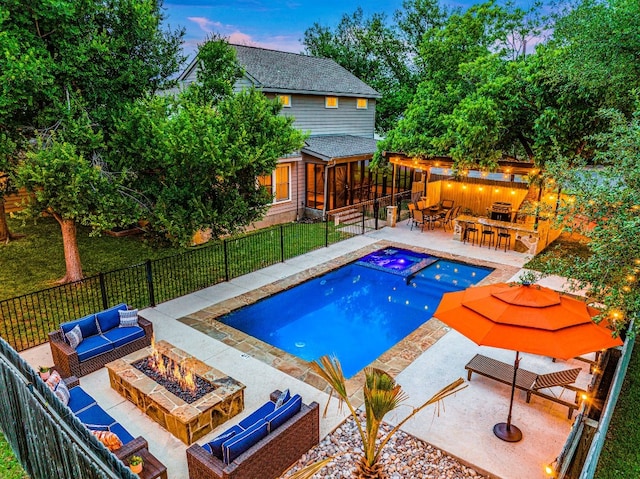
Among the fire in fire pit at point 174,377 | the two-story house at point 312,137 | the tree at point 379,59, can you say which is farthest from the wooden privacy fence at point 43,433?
the tree at point 379,59

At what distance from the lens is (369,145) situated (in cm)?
2320

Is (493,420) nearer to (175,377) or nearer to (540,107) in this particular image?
(175,377)

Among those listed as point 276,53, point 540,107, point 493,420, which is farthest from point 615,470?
point 276,53

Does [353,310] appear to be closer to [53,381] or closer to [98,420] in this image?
[98,420]

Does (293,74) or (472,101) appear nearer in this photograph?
(472,101)

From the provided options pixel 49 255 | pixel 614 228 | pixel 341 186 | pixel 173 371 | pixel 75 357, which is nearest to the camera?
pixel 614 228

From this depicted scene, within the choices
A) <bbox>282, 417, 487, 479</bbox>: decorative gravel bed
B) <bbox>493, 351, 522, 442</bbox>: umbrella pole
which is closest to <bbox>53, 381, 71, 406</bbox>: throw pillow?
<bbox>282, 417, 487, 479</bbox>: decorative gravel bed

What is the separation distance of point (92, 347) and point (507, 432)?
7.29 m

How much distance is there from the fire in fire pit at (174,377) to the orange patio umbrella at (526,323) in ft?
13.2

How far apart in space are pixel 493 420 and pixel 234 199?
307 inches

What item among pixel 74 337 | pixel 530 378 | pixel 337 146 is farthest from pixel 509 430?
pixel 337 146

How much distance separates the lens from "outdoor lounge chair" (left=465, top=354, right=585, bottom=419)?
268 inches

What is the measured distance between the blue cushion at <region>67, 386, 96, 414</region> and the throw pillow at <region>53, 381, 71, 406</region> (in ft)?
0.34

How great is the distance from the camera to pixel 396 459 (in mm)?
5934
